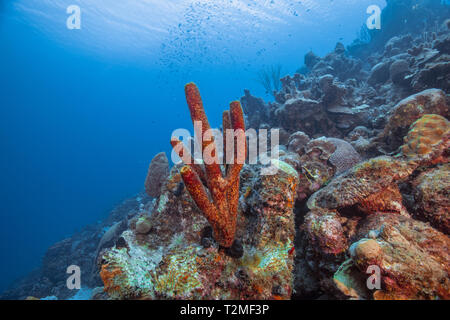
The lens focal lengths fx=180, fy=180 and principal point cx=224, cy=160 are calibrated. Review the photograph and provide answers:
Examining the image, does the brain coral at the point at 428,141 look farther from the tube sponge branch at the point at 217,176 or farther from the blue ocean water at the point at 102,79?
the blue ocean water at the point at 102,79

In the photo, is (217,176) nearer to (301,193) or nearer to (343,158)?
(301,193)

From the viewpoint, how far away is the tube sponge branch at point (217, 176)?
1.80m

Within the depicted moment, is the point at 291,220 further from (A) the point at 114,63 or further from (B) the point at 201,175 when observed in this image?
(A) the point at 114,63

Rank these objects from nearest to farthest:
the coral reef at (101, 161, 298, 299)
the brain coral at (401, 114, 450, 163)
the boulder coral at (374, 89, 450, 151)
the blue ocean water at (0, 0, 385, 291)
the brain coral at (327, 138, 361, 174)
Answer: the coral reef at (101, 161, 298, 299), the brain coral at (401, 114, 450, 163), the boulder coral at (374, 89, 450, 151), the brain coral at (327, 138, 361, 174), the blue ocean water at (0, 0, 385, 291)

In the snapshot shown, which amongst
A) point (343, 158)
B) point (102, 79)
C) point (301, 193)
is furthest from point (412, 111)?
point (102, 79)

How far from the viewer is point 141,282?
6.07 feet

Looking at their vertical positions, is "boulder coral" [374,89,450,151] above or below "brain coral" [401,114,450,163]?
above

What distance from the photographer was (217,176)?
6.17ft

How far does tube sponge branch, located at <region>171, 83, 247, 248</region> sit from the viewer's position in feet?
5.92

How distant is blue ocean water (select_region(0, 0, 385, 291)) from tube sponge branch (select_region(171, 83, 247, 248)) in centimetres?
2234

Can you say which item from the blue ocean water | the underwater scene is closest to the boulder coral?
the underwater scene

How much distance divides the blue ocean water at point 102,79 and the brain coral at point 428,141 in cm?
2143

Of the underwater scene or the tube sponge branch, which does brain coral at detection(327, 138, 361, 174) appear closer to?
the underwater scene
